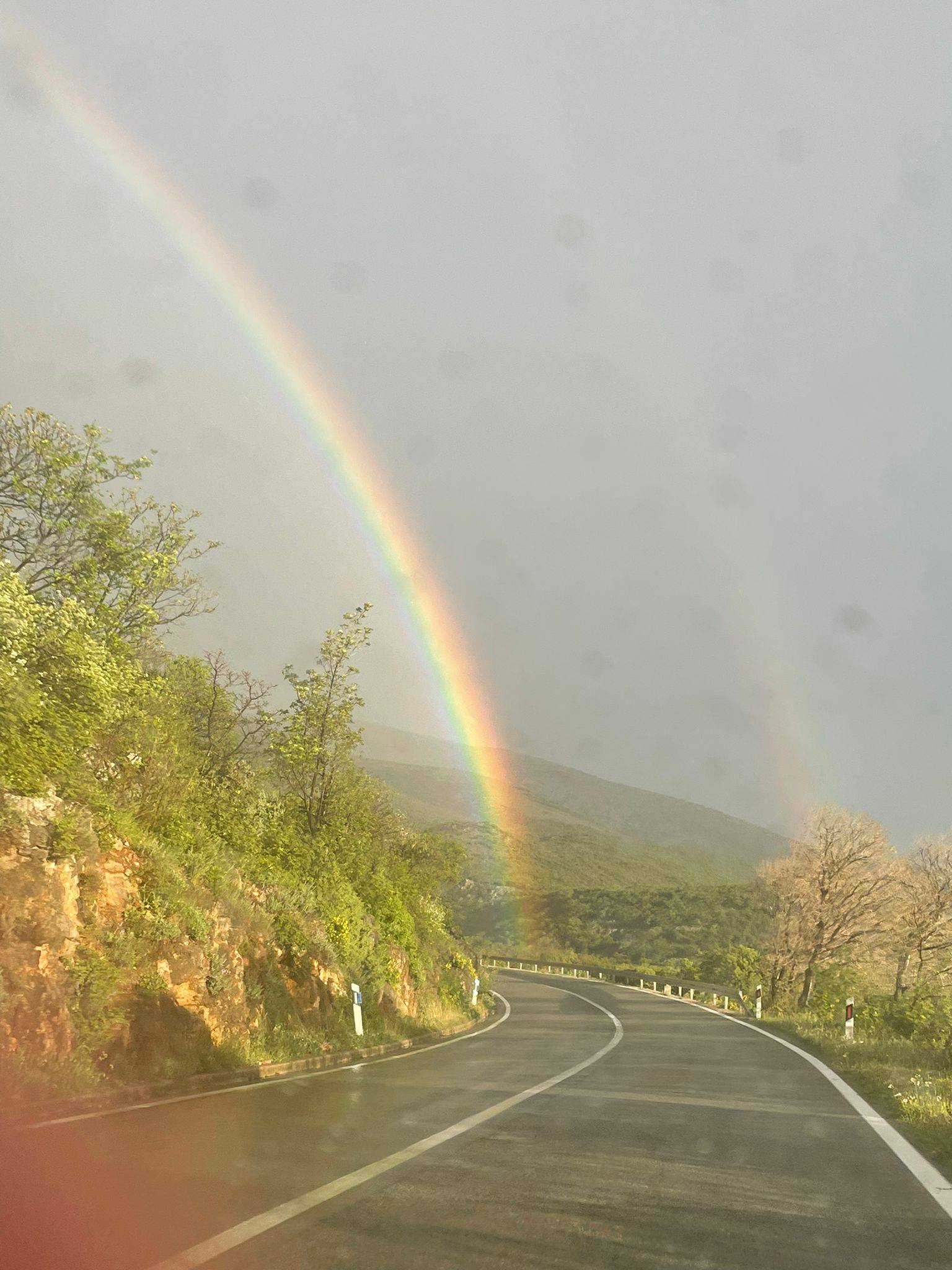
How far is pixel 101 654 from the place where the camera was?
1322 cm

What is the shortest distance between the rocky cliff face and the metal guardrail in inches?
1129

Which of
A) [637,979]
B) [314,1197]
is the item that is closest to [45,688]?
[314,1197]

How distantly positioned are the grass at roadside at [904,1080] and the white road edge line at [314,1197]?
3815 millimetres

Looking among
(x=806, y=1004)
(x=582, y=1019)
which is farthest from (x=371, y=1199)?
(x=806, y=1004)

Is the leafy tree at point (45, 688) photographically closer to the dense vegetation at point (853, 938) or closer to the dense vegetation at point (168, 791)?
the dense vegetation at point (168, 791)

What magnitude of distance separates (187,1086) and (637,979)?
180ft

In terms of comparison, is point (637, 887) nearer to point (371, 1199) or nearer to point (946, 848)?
point (946, 848)

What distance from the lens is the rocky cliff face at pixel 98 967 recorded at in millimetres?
11125

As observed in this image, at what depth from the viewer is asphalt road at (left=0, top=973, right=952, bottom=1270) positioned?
16.9 feet

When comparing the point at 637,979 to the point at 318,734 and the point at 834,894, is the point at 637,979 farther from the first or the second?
the point at 318,734

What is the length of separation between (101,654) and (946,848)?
1777 inches

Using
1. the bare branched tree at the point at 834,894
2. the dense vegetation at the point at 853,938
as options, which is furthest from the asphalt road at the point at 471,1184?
the bare branched tree at the point at 834,894

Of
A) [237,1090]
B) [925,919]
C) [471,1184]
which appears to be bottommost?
[237,1090]

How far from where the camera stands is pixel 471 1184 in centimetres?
666
